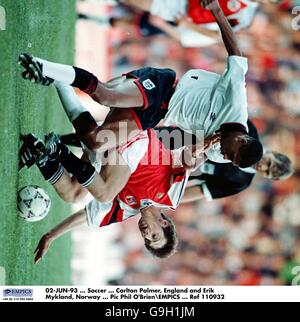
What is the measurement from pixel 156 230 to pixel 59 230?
0.49 meters

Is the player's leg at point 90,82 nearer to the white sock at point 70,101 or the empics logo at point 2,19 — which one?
the white sock at point 70,101

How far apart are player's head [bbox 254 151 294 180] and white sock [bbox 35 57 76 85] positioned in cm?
110

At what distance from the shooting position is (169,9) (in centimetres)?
334

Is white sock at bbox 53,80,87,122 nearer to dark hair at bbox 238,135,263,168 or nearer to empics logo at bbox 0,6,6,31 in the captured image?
empics logo at bbox 0,6,6,31

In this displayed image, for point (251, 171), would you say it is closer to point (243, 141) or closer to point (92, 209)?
point (243, 141)

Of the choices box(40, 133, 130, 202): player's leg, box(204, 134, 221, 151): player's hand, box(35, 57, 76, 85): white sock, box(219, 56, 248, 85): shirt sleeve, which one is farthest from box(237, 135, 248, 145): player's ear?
box(35, 57, 76, 85): white sock

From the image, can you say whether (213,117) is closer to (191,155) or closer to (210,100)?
(210,100)

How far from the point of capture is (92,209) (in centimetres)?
324

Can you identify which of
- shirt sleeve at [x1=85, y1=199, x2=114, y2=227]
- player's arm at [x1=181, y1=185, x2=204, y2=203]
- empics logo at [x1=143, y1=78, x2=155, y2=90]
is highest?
empics logo at [x1=143, y1=78, x2=155, y2=90]

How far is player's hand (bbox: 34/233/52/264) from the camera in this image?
325 centimetres

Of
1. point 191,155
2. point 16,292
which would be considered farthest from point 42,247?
point 191,155

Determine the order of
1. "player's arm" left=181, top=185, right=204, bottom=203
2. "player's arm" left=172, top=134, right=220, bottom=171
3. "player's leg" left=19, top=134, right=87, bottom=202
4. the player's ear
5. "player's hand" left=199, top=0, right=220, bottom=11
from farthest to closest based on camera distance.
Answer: "player's arm" left=181, top=185, right=204, bottom=203
"player's hand" left=199, top=0, right=220, bottom=11
"player's arm" left=172, top=134, right=220, bottom=171
the player's ear
"player's leg" left=19, top=134, right=87, bottom=202
